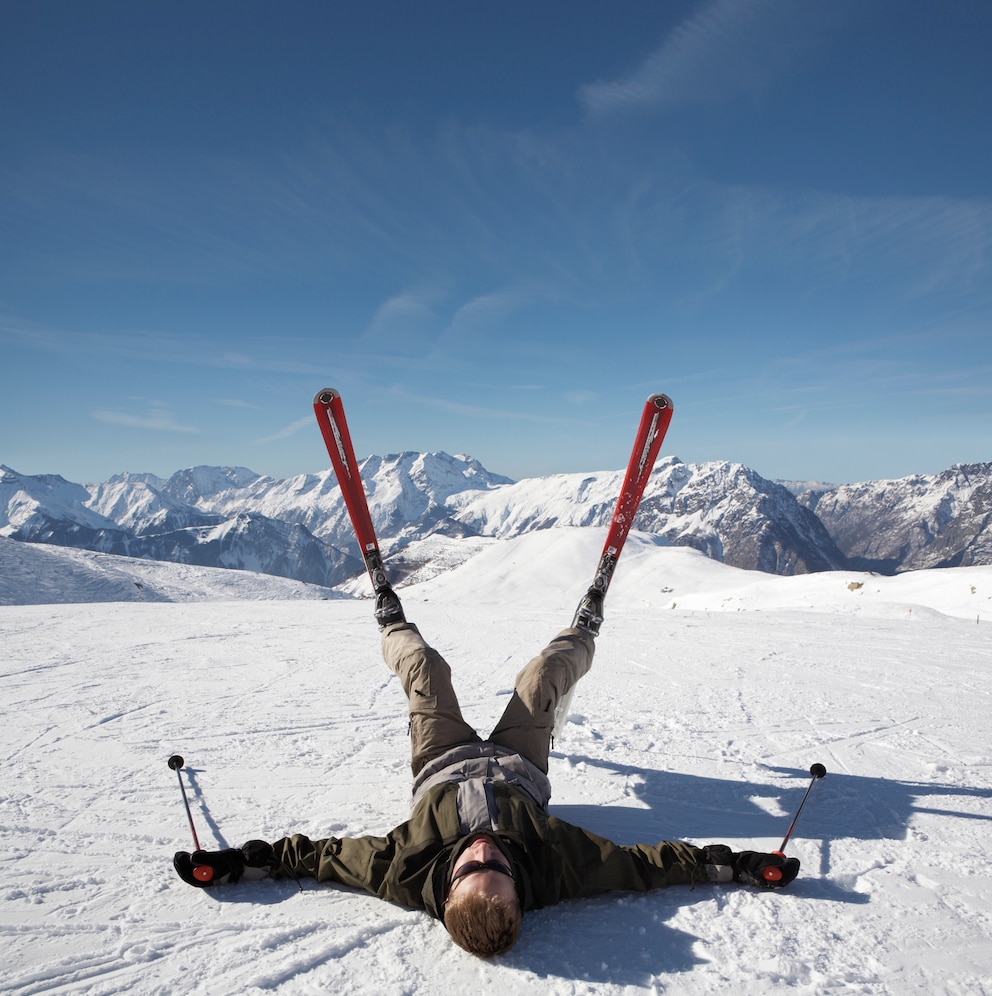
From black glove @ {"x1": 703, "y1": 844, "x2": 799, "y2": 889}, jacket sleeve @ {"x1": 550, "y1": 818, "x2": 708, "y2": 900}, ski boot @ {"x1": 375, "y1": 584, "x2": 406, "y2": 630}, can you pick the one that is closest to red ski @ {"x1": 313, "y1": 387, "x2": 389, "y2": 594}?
ski boot @ {"x1": 375, "y1": 584, "x2": 406, "y2": 630}

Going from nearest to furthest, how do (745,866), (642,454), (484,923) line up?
(484,923)
(745,866)
(642,454)

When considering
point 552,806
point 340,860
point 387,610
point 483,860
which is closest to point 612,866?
point 483,860

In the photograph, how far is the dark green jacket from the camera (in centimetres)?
335

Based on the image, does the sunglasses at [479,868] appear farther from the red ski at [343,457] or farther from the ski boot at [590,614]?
the red ski at [343,457]

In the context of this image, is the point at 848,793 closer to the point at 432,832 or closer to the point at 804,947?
the point at 804,947

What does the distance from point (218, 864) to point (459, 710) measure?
6.28ft

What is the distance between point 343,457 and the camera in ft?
25.1

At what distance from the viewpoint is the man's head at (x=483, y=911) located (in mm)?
2943

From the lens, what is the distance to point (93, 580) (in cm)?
3731

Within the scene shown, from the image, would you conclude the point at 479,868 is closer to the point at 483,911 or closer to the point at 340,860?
the point at 483,911

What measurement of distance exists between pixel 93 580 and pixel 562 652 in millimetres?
41848

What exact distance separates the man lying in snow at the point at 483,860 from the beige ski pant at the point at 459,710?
27 centimetres

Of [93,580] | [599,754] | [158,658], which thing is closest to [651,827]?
[599,754]

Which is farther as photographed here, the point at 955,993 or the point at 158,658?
the point at 158,658
